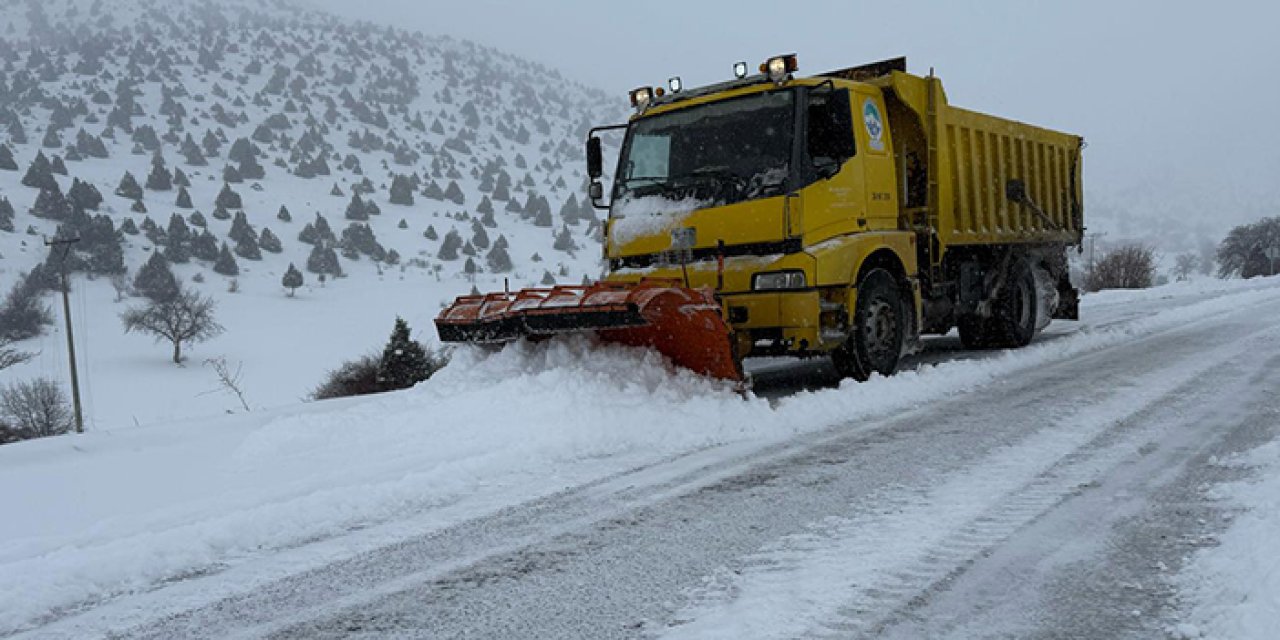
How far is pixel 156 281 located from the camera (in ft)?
105

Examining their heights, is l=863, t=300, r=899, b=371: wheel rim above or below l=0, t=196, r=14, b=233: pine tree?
below

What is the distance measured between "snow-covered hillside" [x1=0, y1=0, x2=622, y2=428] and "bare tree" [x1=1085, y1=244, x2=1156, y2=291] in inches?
865

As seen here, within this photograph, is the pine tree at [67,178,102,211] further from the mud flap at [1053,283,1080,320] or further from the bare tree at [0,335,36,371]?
the mud flap at [1053,283,1080,320]

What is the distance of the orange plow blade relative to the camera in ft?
18.6

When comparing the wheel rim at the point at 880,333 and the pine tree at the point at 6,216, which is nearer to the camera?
the wheel rim at the point at 880,333

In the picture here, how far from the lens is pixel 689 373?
6.04m

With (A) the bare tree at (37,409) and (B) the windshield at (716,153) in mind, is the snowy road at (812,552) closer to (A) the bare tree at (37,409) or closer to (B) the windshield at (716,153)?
(B) the windshield at (716,153)

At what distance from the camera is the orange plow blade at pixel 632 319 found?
18.6 feet

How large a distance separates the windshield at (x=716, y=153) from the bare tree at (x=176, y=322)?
24530 mm

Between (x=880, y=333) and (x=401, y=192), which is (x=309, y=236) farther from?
(x=880, y=333)

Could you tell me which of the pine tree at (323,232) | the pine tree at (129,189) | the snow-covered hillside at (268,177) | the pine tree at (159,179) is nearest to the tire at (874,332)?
the snow-covered hillside at (268,177)

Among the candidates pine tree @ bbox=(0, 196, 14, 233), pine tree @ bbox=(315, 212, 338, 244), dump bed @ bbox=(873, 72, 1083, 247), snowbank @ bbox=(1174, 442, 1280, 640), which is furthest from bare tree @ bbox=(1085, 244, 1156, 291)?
pine tree @ bbox=(0, 196, 14, 233)

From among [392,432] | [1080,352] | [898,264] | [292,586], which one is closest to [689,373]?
[392,432]

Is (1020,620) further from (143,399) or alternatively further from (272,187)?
(272,187)
